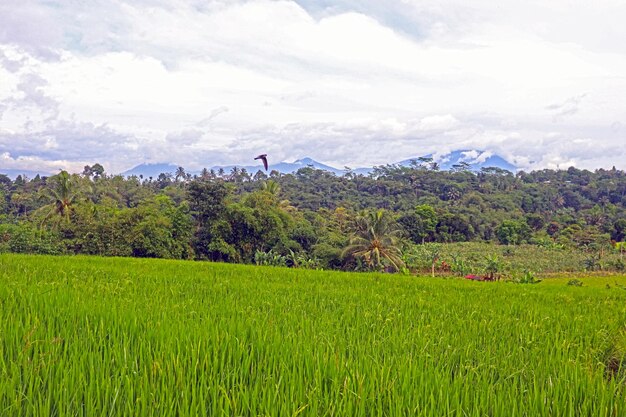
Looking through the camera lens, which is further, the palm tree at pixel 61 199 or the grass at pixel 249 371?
the palm tree at pixel 61 199

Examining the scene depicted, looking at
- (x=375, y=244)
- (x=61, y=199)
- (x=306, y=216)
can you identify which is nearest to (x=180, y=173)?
(x=306, y=216)

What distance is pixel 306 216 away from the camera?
49.7 meters

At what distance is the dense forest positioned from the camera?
32.0 meters

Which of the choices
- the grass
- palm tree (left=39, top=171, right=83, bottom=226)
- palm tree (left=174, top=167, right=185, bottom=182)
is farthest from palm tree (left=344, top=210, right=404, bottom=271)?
palm tree (left=174, top=167, right=185, bottom=182)

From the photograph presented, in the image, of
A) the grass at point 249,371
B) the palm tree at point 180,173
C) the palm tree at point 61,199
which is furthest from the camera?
the palm tree at point 180,173

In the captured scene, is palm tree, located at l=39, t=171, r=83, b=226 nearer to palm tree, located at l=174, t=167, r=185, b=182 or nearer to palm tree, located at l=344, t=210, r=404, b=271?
palm tree, located at l=344, t=210, r=404, b=271

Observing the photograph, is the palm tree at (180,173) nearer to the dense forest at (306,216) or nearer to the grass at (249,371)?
the dense forest at (306,216)

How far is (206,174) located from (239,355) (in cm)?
8299

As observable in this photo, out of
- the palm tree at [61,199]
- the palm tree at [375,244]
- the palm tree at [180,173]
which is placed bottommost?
the palm tree at [375,244]

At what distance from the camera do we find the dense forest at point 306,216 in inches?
1261

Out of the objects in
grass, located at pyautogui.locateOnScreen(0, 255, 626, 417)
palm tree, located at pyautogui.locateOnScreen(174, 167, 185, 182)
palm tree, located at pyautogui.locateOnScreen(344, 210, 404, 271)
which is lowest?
palm tree, located at pyautogui.locateOnScreen(344, 210, 404, 271)

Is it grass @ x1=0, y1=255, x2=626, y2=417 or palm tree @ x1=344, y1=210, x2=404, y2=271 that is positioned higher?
grass @ x1=0, y1=255, x2=626, y2=417

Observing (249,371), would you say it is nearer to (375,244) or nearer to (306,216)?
(375,244)

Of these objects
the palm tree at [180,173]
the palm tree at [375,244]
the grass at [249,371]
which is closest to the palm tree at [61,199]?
the palm tree at [375,244]
